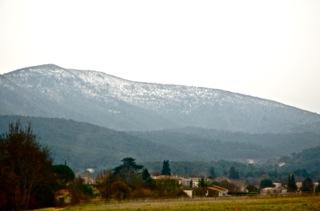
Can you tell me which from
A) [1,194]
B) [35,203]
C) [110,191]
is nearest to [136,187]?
[110,191]

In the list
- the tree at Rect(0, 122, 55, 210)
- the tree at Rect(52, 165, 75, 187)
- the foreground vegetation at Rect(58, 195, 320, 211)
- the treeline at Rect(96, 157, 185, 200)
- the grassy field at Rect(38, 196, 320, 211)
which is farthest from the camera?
the treeline at Rect(96, 157, 185, 200)

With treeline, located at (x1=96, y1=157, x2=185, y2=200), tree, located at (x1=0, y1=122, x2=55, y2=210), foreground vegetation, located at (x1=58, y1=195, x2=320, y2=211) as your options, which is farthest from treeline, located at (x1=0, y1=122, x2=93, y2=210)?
treeline, located at (x1=96, y1=157, x2=185, y2=200)

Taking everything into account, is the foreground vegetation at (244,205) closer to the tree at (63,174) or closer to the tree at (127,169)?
the tree at (63,174)

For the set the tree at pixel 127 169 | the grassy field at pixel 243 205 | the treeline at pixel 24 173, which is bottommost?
the grassy field at pixel 243 205

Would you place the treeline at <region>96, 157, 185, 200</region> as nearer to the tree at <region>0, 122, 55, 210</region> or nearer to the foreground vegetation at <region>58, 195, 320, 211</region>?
the tree at <region>0, 122, 55, 210</region>

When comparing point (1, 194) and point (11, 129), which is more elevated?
point (11, 129)

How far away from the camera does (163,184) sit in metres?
131

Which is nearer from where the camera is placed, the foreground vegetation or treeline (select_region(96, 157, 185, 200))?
the foreground vegetation

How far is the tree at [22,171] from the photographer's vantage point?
81375mm

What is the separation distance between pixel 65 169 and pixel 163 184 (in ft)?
72.4

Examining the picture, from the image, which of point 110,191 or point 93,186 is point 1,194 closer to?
point 110,191

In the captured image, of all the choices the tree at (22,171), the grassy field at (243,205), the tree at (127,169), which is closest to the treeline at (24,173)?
the tree at (22,171)

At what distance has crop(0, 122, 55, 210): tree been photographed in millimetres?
81375

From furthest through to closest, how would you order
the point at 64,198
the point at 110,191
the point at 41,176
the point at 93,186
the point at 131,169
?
1. the point at 131,169
2. the point at 93,186
3. the point at 110,191
4. the point at 64,198
5. the point at 41,176
